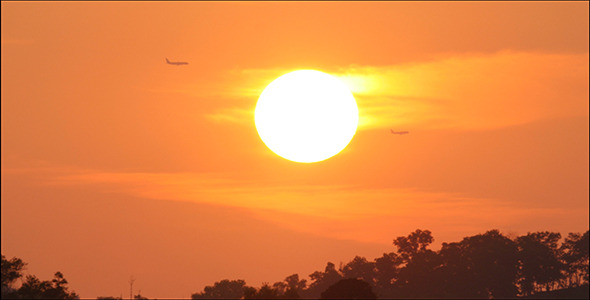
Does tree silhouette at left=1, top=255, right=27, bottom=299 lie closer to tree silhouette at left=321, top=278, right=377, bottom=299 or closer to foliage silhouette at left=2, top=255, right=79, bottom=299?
foliage silhouette at left=2, top=255, right=79, bottom=299

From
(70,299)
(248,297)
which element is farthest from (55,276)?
(248,297)

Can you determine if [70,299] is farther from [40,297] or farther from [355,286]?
[355,286]

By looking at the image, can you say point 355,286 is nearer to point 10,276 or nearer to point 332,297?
point 332,297

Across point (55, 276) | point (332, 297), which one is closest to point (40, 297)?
point (55, 276)

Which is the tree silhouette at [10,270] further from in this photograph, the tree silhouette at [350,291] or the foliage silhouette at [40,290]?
the tree silhouette at [350,291]

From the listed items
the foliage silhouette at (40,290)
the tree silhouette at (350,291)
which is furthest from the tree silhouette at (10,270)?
the tree silhouette at (350,291)

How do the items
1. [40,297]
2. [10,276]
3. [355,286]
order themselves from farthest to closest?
[10,276] → [40,297] → [355,286]

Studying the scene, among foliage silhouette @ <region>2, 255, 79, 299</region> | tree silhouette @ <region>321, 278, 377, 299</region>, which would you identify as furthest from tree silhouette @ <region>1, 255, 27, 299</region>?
tree silhouette @ <region>321, 278, 377, 299</region>

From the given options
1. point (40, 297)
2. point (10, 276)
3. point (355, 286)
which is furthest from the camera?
point (10, 276)

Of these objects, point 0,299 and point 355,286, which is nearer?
point 355,286
